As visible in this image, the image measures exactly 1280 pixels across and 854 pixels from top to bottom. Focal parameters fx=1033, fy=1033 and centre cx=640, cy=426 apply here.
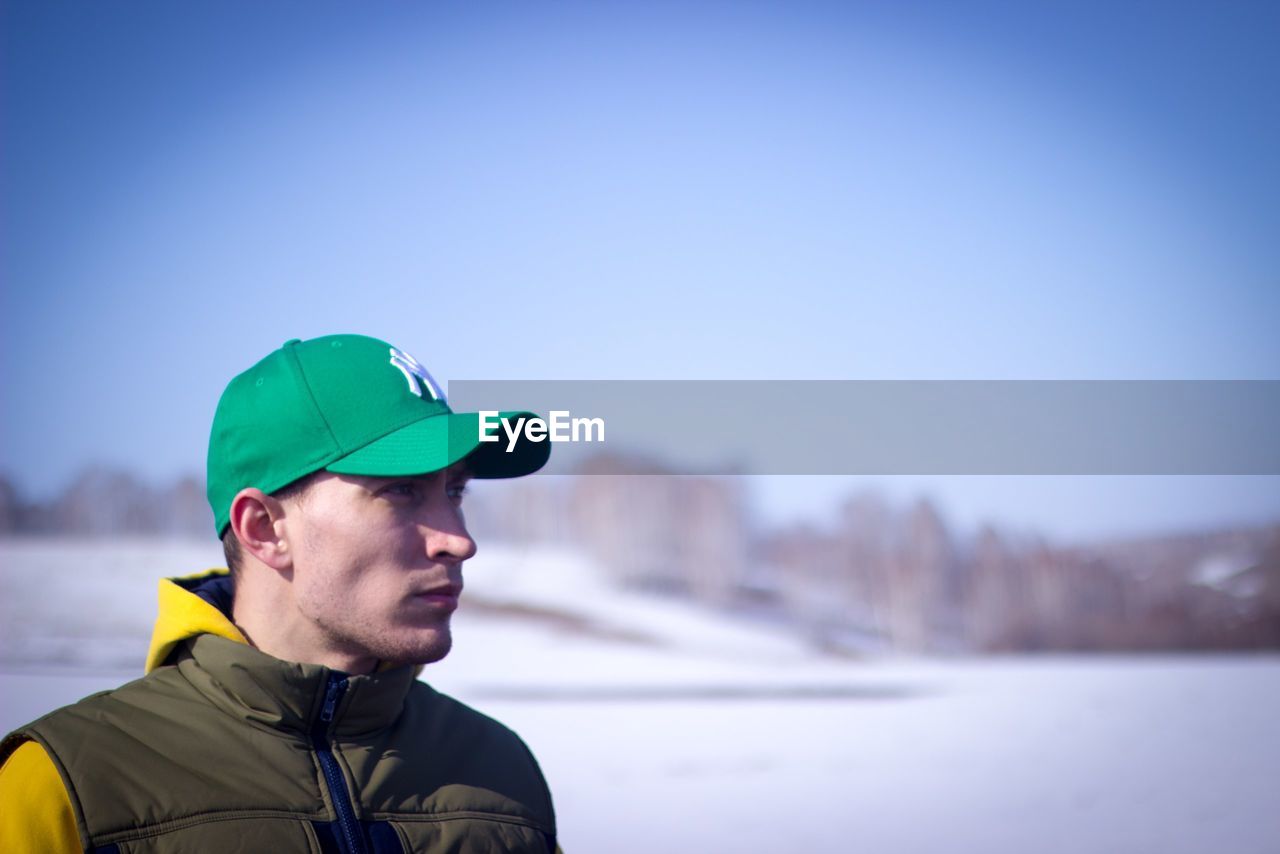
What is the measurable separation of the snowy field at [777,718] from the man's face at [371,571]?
6.46 m

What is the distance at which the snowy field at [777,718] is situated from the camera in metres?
8.83

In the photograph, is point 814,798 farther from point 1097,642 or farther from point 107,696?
point 1097,642

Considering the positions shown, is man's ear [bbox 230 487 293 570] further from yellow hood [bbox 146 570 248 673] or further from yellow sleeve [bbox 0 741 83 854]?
yellow sleeve [bbox 0 741 83 854]

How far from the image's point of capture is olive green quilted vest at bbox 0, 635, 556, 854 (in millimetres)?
1526

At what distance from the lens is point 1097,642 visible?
20.1 meters

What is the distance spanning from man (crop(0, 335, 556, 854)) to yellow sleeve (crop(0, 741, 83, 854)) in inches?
2.4

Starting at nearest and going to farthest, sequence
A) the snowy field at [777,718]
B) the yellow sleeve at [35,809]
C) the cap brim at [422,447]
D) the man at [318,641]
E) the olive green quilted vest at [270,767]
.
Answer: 1. the yellow sleeve at [35,809]
2. the olive green quilted vest at [270,767]
3. the man at [318,641]
4. the cap brim at [422,447]
5. the snowy field at [777,718]

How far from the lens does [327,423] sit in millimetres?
1772

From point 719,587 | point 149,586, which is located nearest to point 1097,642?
point 719,587

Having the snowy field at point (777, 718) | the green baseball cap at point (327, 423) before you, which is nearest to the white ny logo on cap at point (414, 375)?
the green baseball cap at point (327, 423)

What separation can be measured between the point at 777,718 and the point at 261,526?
1318cm

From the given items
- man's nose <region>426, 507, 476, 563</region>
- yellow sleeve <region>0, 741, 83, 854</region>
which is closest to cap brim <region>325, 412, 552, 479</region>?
man's nose <region>426, 507, 476, 563</region>

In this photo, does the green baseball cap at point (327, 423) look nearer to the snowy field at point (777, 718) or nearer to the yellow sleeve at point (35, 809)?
the yellow sleeve at point (35, 809)

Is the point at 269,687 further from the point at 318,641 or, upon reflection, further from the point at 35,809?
the point at 35,809
